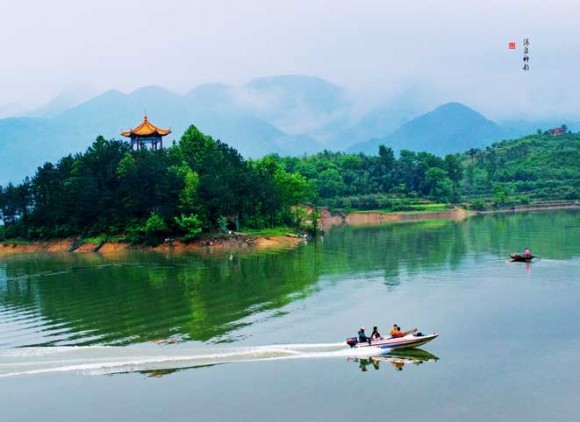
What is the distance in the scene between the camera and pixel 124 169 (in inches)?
3282

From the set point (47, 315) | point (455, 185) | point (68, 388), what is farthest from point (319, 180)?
point (68, 388)

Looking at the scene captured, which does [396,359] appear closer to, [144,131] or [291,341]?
[291,341]

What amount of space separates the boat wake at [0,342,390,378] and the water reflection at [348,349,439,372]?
43 cm

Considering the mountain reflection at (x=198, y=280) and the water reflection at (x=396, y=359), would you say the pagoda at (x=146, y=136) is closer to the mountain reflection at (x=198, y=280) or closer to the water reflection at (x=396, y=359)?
the mountain reflection at (x=198, y=280)

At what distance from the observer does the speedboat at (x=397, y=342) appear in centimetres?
3033

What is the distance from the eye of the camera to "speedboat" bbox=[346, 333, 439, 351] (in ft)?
99.5

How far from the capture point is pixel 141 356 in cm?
3033

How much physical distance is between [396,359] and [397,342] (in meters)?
0.84

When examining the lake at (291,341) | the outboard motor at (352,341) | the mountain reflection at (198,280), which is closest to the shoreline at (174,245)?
the mountain reflection at (198,280)

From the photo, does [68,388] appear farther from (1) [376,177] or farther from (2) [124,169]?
(1) [376,177]

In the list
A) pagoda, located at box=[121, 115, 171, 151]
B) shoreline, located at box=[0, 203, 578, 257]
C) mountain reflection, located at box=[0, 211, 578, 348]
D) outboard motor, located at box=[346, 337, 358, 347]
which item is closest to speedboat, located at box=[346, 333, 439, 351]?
outboard motor, located at box=[346, 337, 358, 347]

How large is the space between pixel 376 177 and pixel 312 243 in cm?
6664

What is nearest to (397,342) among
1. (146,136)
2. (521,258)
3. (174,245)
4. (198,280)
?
(198,280)

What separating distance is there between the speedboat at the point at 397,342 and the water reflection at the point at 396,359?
0.91 feet
